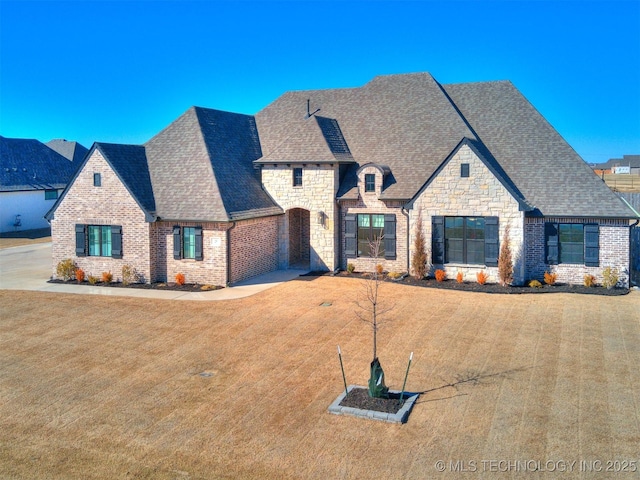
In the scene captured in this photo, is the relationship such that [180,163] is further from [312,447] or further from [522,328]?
[312,447]

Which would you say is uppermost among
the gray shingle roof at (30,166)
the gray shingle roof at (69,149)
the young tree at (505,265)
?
the gray shingle roof at (69,149)

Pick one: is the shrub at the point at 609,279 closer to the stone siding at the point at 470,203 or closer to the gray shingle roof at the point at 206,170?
the stone siding at the point at 470,203

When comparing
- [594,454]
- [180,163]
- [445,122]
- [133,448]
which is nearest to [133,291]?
[180,163]

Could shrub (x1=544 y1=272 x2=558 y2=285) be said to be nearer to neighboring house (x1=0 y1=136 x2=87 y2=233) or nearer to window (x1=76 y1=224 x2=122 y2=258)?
window (x1=76 y1=224 x2=122 y2=258)

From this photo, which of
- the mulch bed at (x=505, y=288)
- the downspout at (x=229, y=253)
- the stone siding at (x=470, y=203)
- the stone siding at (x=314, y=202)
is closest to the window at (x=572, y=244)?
the mulch bed at (x=505, y=288)

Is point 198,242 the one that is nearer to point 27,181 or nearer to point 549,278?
point 549,278

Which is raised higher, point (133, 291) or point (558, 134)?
point (558, 134)

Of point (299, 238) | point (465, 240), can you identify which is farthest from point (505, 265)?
point (299, 238)
